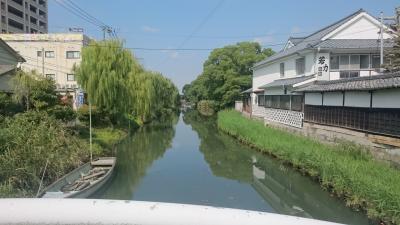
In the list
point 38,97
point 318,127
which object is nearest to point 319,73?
point 318,127

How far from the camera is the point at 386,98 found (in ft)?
39.2

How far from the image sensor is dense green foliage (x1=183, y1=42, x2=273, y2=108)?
148 ft

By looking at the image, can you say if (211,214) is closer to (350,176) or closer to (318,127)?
(350,176)

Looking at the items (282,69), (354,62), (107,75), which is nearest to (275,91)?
(282,69)

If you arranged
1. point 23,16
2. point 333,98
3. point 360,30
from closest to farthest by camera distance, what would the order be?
point 333,98 < point 360,30 < point 23,16

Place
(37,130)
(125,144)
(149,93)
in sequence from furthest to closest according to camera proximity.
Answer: (149,93) < (125,144) < (37,130)

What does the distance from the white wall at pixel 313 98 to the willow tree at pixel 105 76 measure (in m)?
11.2

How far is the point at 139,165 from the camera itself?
58.6ft

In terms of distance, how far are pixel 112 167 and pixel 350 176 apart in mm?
8175

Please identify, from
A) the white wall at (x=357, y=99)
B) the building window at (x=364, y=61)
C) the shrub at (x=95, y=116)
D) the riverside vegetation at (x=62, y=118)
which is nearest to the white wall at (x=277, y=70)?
the building window at (x=364, y=61)

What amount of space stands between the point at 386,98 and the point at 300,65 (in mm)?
12311

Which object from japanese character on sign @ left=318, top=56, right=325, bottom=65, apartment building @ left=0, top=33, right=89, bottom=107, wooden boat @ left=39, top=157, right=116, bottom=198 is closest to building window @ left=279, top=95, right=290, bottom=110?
japanese character on sign @ left=318, top=56, right=325, bottom=65

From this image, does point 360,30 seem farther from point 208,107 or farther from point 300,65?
point 208,107

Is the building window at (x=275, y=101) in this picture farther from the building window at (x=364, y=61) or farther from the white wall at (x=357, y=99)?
the white wall at (x=357, y=99)
